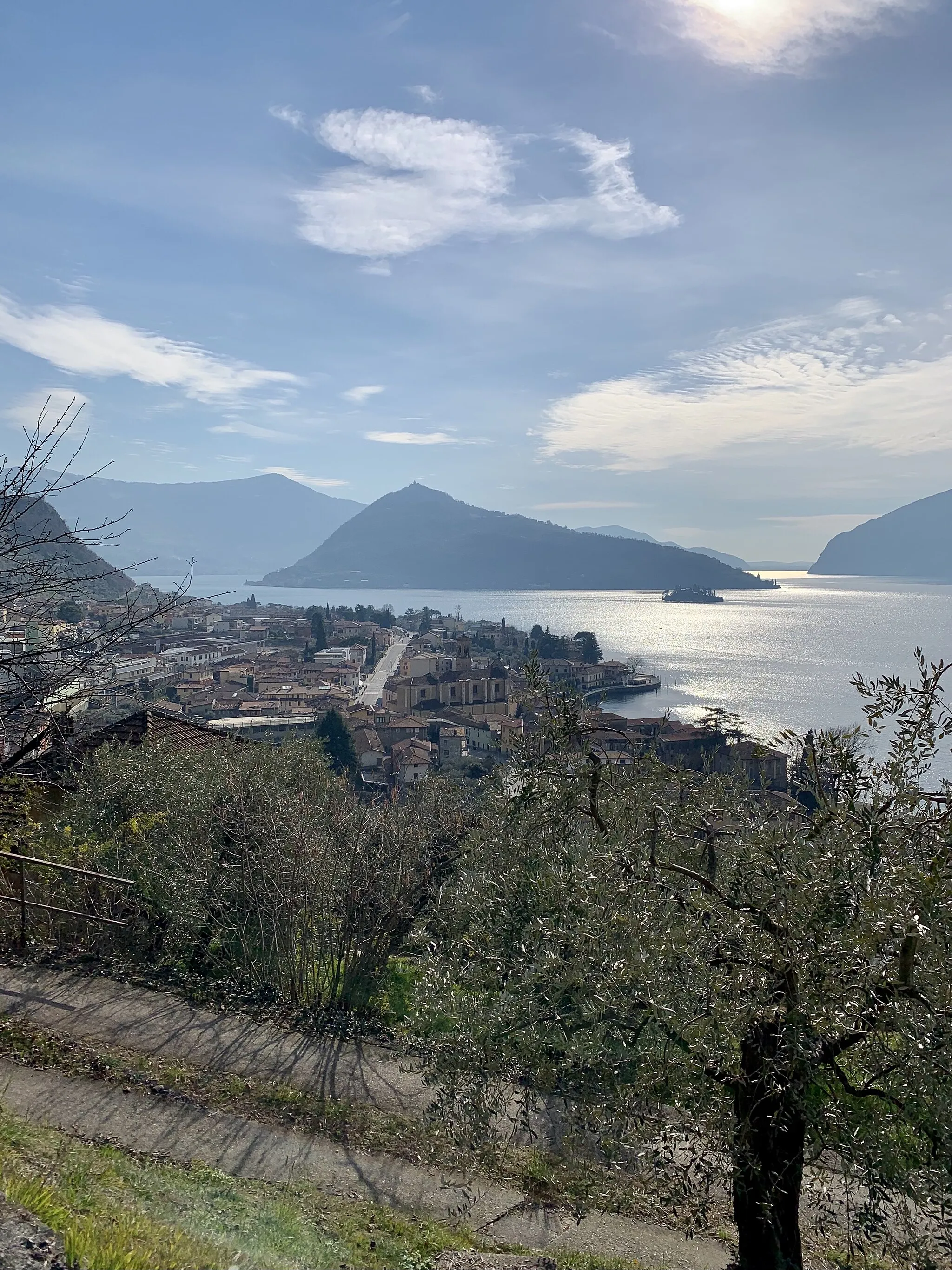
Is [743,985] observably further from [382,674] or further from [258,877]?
[382,674]

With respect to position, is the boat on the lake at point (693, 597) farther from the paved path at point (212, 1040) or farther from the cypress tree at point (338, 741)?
the paved path at point (212, 1040)

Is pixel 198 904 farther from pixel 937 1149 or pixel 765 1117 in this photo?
pixel 937 1149

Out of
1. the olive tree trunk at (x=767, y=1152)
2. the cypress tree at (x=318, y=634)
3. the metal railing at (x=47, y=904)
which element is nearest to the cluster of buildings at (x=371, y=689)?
the cypress tree at (x=318, y=634)

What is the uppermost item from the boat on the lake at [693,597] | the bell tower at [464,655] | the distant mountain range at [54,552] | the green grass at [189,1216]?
the boat on the lake at [693,597]

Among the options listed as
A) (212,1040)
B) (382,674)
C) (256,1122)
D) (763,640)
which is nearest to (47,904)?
(212,1040)

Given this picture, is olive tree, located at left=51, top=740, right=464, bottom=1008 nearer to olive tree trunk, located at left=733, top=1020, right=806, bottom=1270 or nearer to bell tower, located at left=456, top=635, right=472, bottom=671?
olive tree trunk, located at left=733, top=1020, right=806, bottom=1270

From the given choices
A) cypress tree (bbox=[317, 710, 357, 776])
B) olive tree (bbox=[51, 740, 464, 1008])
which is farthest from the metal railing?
cypress tree (bbox=[317, 710, 357, 776])
